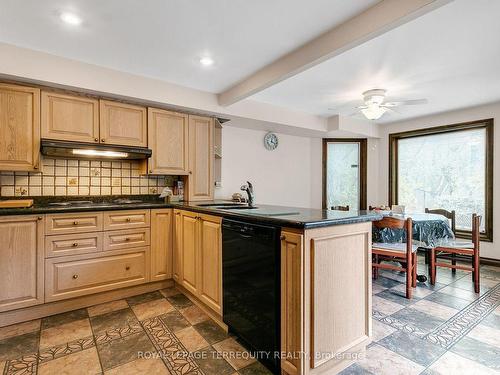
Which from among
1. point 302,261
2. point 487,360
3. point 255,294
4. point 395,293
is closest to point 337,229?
point 302,261

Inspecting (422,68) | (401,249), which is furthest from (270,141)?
(401,249)

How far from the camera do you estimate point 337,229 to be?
160cm

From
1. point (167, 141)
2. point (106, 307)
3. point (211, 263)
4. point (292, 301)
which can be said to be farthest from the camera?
point (167, 141)

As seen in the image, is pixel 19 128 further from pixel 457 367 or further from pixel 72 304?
pixel 457 367

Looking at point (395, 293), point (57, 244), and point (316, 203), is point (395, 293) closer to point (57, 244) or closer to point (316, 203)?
point (316, 203)

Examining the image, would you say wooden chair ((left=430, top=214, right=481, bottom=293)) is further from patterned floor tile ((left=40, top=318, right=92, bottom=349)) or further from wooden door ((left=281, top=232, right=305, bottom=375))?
patterned floor tile ((left=40, top=318, right=92, bottom=349))

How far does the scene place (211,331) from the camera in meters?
2.09

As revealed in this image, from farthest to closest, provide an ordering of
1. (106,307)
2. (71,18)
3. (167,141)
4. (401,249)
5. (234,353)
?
(167,141)
(401,249)
(106,307)
(71,18)
(234,353)

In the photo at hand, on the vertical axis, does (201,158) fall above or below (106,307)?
above

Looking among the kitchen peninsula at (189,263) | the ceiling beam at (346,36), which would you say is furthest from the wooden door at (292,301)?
the ceiling beam at (346,36)

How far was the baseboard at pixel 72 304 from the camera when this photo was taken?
2.23 metres

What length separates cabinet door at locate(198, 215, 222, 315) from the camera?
211 centimetres

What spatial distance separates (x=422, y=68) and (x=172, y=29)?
244 cm

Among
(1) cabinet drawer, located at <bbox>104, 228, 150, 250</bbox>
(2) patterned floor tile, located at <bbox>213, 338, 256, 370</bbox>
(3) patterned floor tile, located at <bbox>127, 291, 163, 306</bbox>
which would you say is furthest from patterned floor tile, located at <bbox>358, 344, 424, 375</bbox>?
(1) cabinet drawer, located at <bbox>104, 228, 150, 250</bbox>
